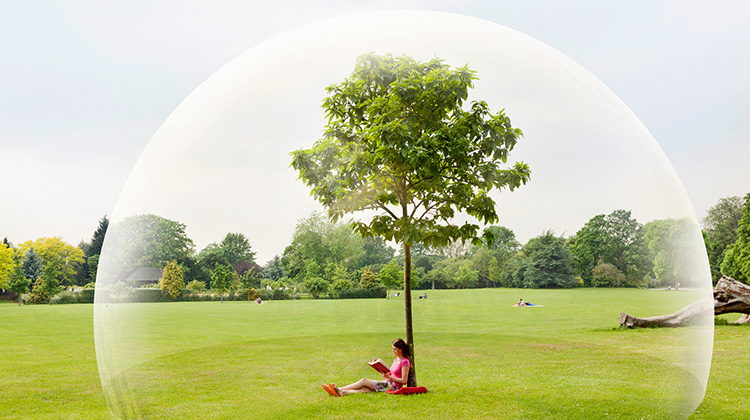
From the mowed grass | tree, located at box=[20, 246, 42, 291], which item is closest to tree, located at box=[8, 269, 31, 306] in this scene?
tree, located at box=[20, 246, 42, 291]

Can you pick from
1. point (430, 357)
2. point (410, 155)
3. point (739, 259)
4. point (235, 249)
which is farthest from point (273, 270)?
point (739, 259)

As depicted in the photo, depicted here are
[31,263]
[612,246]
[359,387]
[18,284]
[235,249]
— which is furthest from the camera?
[31,263]

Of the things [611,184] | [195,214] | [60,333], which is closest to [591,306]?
[611,184]

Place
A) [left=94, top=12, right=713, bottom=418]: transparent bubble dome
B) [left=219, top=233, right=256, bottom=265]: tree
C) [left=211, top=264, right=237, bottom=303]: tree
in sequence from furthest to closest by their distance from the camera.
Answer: [left=211, top=264, right=237, bottom=303]: tree < [left=219, top=233, right=256, bottom=265]: tree < [left=94, top=12, right=713, bottom=418]: transparent bubble dome

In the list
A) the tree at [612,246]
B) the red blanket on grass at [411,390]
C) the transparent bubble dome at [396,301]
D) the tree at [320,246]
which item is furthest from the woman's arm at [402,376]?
the tree at [612,246]

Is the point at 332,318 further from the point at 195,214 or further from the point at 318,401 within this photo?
the point at 195,214

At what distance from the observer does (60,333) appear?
2023cm

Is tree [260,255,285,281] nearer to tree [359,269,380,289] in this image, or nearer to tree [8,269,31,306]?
tree [359,269,380,289]

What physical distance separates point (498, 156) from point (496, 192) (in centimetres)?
54

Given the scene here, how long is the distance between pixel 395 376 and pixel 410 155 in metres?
3.14

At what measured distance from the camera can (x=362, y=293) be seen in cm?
729

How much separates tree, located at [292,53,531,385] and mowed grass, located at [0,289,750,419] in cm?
83

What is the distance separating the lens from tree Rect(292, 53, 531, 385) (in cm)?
698

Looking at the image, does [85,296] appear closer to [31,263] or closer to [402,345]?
[402,345]
